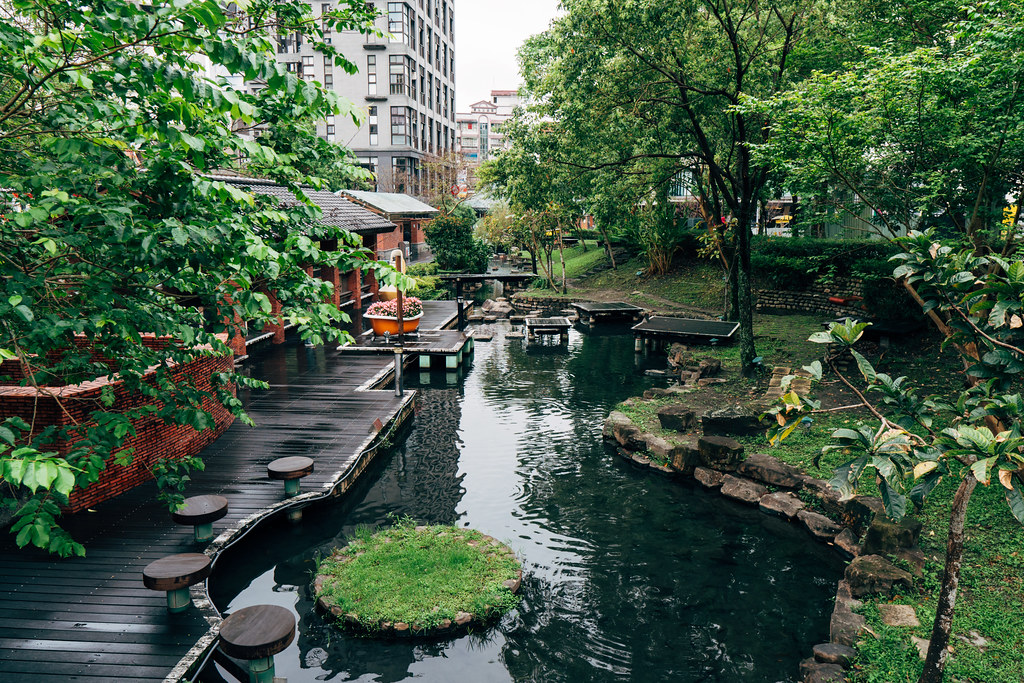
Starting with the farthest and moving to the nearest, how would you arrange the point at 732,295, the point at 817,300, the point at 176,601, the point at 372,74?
1. the point at 372,74
2. the point at 817,300
3. the point at 732,295
4. the point at 176,601

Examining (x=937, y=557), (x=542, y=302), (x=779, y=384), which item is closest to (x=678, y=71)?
(x=779, y=384)

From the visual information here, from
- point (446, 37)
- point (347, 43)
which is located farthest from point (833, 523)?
point (446, 37)

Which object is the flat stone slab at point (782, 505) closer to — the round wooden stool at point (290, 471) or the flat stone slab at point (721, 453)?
the flat stone slab at point (721, 453)

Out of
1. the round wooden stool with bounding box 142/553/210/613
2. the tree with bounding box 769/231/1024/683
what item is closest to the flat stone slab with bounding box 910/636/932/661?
the tree with bounding box 769/231/1024/683

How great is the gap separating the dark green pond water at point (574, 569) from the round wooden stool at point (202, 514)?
2.55 ft

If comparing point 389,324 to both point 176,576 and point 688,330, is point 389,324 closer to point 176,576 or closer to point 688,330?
point 688,330

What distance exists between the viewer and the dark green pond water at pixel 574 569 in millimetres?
7746

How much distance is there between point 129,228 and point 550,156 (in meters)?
15.9

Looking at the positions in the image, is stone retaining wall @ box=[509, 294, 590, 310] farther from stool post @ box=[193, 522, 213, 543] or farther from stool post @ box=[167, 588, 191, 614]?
stool post @ box=[167, 588, 191, 614]

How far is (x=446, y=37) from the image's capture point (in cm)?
7650

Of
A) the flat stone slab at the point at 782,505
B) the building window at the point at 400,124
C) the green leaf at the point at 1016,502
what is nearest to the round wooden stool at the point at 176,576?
the green leaf at the point at 1016,502

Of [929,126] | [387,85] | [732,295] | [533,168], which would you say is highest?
[387,85]

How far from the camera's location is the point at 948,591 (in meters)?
5.90

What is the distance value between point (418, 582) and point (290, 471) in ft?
10.0
